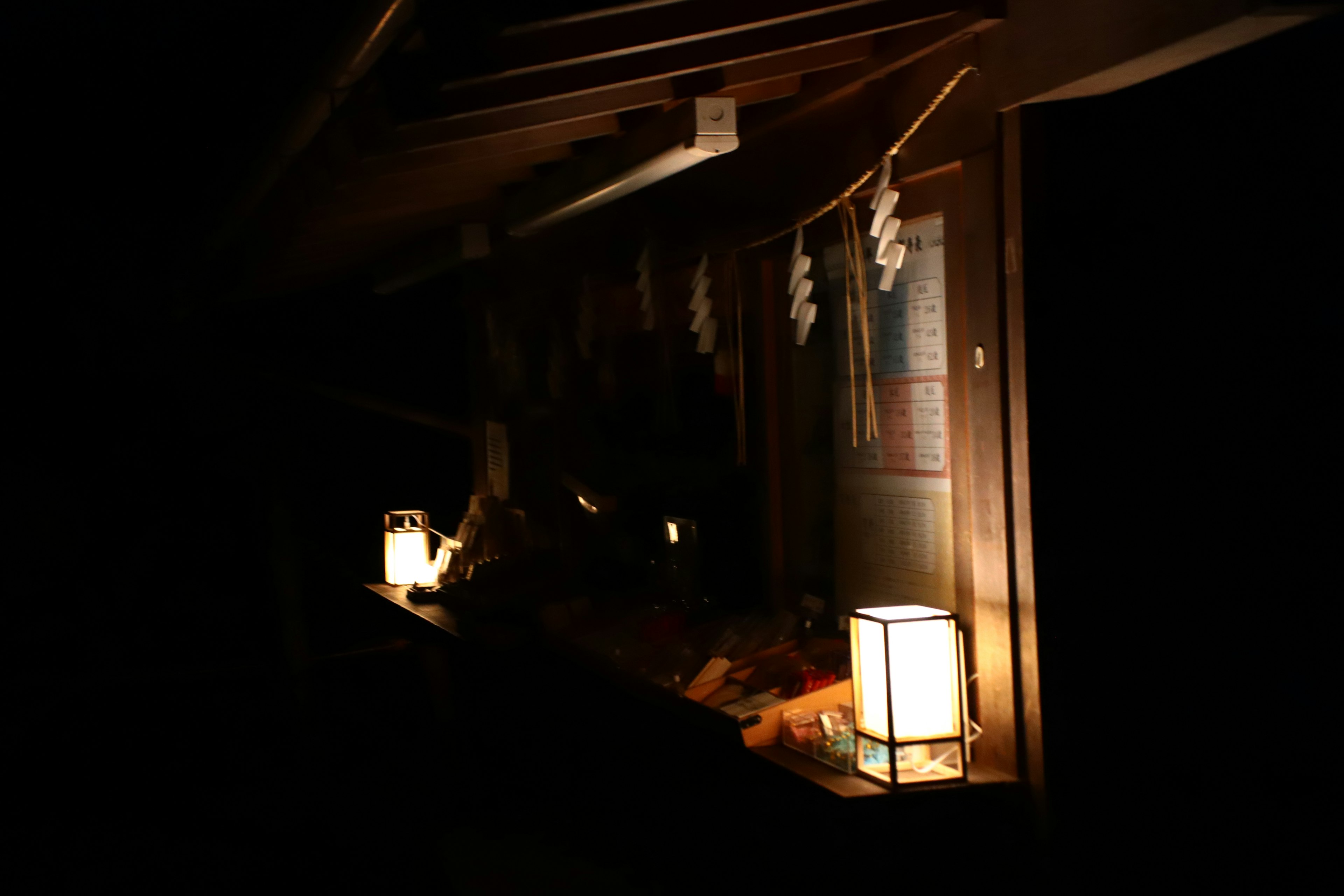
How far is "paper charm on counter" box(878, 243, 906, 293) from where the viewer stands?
9.55 ft

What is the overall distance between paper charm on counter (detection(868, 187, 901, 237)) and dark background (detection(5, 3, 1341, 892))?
50cm

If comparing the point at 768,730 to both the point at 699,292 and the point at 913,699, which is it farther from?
the point at 699,292

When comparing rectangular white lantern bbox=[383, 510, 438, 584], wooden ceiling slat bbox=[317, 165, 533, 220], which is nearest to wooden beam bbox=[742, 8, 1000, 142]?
wooden ceiling slat bbox=[317, 165, 533, 220]

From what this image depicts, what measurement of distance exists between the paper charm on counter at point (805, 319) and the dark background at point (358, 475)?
3.17 feet

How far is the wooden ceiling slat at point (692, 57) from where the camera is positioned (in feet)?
8.61

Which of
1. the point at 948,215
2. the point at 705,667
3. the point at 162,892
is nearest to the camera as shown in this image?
the point at 948,215

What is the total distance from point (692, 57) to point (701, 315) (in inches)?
57.2

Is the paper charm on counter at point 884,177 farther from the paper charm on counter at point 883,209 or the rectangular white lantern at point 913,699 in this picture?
the rectangular white lantern at point 913,699

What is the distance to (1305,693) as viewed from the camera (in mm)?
2709

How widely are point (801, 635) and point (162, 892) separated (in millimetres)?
4224

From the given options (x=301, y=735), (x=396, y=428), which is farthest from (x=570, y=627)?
(x=396, y=428)

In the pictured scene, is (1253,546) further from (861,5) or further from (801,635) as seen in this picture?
(861,5)

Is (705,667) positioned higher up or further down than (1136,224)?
further down

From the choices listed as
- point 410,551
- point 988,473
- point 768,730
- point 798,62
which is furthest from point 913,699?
point 410,551
